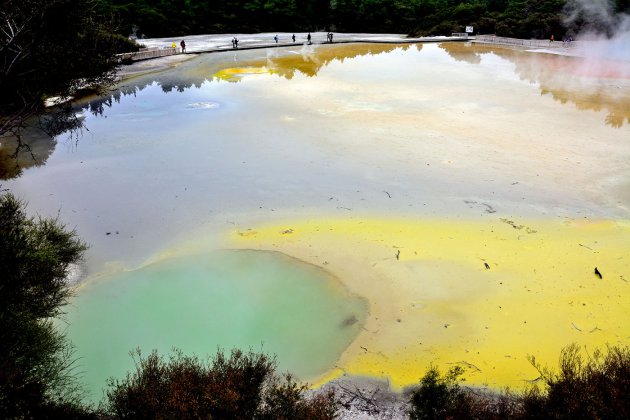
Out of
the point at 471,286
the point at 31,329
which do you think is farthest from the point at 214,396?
the point at 471,286

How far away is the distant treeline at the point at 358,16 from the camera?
34281mm

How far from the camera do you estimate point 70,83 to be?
802 centimetres

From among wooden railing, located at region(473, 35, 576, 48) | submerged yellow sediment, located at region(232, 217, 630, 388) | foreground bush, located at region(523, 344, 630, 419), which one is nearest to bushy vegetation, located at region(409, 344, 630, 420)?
foreground bush, located at region(523, 344, 630, 419)

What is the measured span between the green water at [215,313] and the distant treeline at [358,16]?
97.0 feet

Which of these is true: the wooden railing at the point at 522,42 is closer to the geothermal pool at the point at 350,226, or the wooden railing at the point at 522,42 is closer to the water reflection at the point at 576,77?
the water reflection at the point at 576,77

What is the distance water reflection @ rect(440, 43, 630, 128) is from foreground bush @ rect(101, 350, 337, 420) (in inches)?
589

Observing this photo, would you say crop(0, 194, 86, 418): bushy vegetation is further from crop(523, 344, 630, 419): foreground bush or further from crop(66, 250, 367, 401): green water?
crop(523, 344, 630, 419): foreground bush

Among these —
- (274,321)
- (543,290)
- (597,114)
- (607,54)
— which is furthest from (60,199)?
(607,54)

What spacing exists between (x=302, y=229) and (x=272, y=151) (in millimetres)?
4491

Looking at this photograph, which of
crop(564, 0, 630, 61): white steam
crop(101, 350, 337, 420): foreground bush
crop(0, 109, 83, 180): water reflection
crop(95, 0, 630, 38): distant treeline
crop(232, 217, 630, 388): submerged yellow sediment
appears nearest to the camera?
crop(101, 350, 337, 420): foreground bush

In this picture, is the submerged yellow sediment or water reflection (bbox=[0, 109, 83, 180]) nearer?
the submerged yellow sediment

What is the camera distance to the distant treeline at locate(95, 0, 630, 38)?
34.3 meters

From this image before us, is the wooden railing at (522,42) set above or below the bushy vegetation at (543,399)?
above

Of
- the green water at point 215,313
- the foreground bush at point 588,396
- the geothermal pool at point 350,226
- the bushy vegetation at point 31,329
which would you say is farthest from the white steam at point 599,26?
the bushy vegetation at point 31,329
